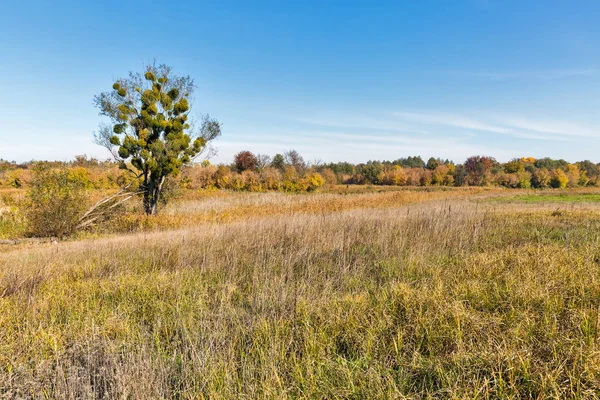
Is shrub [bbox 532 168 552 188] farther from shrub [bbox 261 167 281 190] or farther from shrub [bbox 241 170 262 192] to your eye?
shrub [bbox 241 170 262 192]

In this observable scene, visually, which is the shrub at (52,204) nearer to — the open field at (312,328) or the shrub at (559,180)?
the open field at (312,328)

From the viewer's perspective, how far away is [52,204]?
11.0 m

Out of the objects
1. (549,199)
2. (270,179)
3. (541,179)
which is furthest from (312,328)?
(541,179)

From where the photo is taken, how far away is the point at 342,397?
72.0 inches

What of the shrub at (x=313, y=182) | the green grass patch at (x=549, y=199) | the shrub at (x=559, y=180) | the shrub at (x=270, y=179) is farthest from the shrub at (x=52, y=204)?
the shrub at (x=559, y=180)

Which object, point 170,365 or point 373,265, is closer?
point 170,365

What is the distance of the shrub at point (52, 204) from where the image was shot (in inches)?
425

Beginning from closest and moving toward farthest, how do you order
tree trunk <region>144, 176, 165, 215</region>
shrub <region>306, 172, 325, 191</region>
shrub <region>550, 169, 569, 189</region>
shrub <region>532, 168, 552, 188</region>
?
tree trunk <region>144, 176, 165, 215</region> → shrub <region>306, 172, 325, 191</region> → shrub <region>532, 168, 552, 188</region> → shrub <region>550, 169, 569, 189</region>

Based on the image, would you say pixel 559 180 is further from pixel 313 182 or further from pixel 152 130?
pixel 152 130

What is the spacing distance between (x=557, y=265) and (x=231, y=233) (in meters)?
6.21

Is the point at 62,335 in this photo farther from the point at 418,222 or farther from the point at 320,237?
the point at 418,222

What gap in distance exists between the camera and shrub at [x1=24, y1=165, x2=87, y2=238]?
10.8m

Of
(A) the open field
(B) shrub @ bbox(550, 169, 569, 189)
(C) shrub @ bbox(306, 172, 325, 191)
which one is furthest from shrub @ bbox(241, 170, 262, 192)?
(B) shrub @ bbox(550, 169, 569, 189)

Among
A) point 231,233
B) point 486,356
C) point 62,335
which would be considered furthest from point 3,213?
point 486,356
